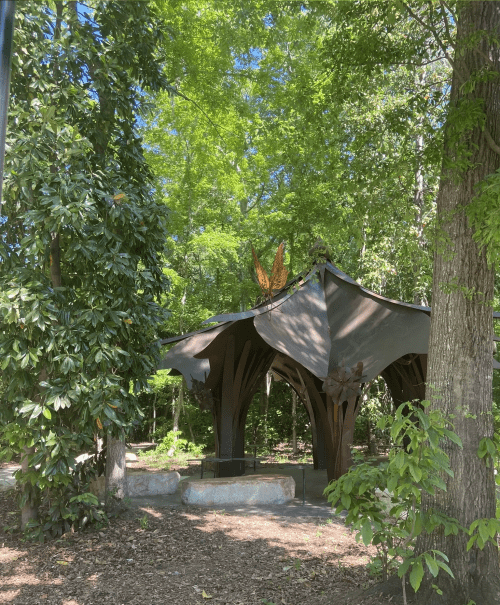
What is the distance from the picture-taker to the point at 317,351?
942 centimetres

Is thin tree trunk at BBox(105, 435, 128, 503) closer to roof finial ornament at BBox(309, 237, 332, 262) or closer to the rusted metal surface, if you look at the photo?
the rusted metal surface

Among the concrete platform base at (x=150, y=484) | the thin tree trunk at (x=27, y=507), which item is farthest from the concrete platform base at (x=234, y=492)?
the thin tree trunk at (x=27, y=507)

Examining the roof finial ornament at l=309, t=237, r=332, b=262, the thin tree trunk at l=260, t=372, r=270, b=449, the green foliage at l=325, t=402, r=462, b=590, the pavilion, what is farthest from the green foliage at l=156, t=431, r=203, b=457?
the green foliage at l=325, t=402, r=462, b=590

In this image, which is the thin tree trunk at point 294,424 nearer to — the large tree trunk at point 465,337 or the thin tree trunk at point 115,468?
the thin tree trunk at point 115,468

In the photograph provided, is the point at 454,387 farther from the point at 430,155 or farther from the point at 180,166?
the point at 180,166

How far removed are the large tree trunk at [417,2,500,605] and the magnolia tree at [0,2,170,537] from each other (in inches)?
133

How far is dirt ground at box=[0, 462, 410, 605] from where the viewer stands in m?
4.66

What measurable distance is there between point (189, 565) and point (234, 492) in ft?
10.3

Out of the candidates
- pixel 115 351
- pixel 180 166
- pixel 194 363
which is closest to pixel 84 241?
pixel 115 351

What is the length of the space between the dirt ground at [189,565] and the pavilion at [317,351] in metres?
2.39

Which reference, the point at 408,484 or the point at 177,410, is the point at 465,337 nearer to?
the point at 408,484

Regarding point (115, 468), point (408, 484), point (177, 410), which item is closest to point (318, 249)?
point (115, 468)

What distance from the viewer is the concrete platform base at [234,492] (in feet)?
27.8

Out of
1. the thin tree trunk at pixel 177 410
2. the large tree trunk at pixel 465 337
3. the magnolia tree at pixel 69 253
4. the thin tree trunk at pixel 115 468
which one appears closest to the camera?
the large tree trunk at pixel 465 337
